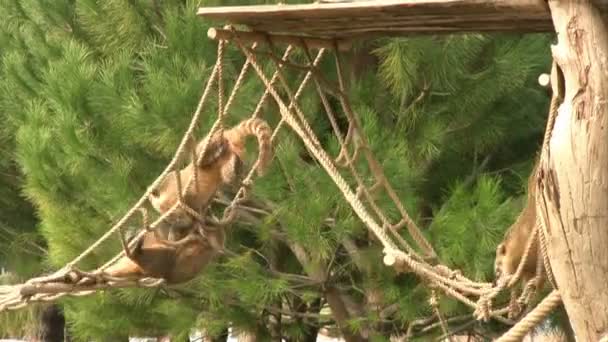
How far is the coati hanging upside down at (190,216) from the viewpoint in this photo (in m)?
2.59

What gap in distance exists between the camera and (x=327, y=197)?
11.1 ft

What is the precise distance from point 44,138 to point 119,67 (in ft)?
1.24

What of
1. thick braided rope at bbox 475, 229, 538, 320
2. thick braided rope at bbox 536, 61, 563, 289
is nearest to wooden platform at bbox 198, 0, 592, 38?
thick braided rope at bbox 536, 61, 563, 289

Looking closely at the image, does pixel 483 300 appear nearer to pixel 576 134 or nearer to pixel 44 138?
pixel 576 134

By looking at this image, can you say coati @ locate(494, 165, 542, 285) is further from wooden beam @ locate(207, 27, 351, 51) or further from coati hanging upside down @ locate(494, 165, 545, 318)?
wooden beam @ locate(207, 27, 351, 51)

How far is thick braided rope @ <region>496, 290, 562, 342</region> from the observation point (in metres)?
1.71

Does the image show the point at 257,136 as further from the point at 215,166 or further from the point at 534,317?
the point at 534,317

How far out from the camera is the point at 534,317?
5.69 ft

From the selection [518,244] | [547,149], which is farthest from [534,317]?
[518,244]

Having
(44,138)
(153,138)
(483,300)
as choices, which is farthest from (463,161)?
(483,300)

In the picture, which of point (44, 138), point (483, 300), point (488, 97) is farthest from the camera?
point (44, 138)

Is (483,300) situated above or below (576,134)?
below

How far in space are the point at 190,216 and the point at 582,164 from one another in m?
1.25

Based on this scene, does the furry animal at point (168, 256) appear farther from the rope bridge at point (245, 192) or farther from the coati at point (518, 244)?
the coati at point (518, 244)
